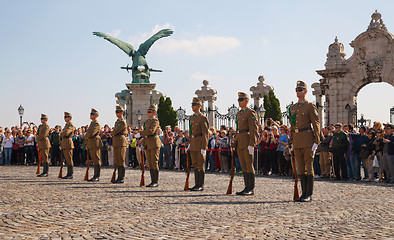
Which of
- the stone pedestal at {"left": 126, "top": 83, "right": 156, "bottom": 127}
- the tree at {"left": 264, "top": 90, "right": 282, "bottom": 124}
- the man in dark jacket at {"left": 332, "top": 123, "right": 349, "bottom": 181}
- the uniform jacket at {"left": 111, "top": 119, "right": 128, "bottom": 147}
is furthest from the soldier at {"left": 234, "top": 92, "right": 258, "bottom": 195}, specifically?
the tree at {"left": 264, "top": 90, "right": 282, "bottom": 124}

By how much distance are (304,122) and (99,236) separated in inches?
200

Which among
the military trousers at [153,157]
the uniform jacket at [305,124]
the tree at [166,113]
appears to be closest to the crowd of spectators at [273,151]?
the military trousers at [153,157]

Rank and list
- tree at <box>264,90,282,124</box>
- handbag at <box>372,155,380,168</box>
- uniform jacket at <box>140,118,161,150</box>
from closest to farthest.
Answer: uniform jacket at <box>140,118,161,150</box>
handbag at <box>372,155,380,168</box>
tree at <box>264,90,282,124</box>

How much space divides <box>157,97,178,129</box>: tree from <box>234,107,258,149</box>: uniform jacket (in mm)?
35017

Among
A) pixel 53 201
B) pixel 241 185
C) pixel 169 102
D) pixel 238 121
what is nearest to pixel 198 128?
pixel 238 121

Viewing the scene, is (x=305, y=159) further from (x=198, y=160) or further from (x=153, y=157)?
(x=153, y=157)

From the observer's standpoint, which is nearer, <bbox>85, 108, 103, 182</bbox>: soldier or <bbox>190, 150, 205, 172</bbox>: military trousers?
<bbox>190, 150, 205, 172</bbox>: military trousers

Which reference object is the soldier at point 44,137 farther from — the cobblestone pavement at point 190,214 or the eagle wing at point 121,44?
A: the eagle wing at point 121,44

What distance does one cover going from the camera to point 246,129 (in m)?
11.3

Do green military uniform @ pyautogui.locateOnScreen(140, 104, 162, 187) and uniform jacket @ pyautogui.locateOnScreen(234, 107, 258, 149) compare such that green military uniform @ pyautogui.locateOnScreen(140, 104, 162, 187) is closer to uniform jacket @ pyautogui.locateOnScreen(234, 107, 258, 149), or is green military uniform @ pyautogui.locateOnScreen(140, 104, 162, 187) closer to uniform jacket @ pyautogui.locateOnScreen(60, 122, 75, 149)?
uniform jacket @ pyautogui.locateOnScreen(234, 107, 258, 149)

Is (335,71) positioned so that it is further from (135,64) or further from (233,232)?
(233,232)

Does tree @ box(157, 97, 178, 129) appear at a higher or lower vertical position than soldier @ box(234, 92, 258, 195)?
higher

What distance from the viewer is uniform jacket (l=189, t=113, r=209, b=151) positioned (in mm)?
12211

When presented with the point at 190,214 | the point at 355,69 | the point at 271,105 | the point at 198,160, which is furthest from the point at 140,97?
the point at 190,214
